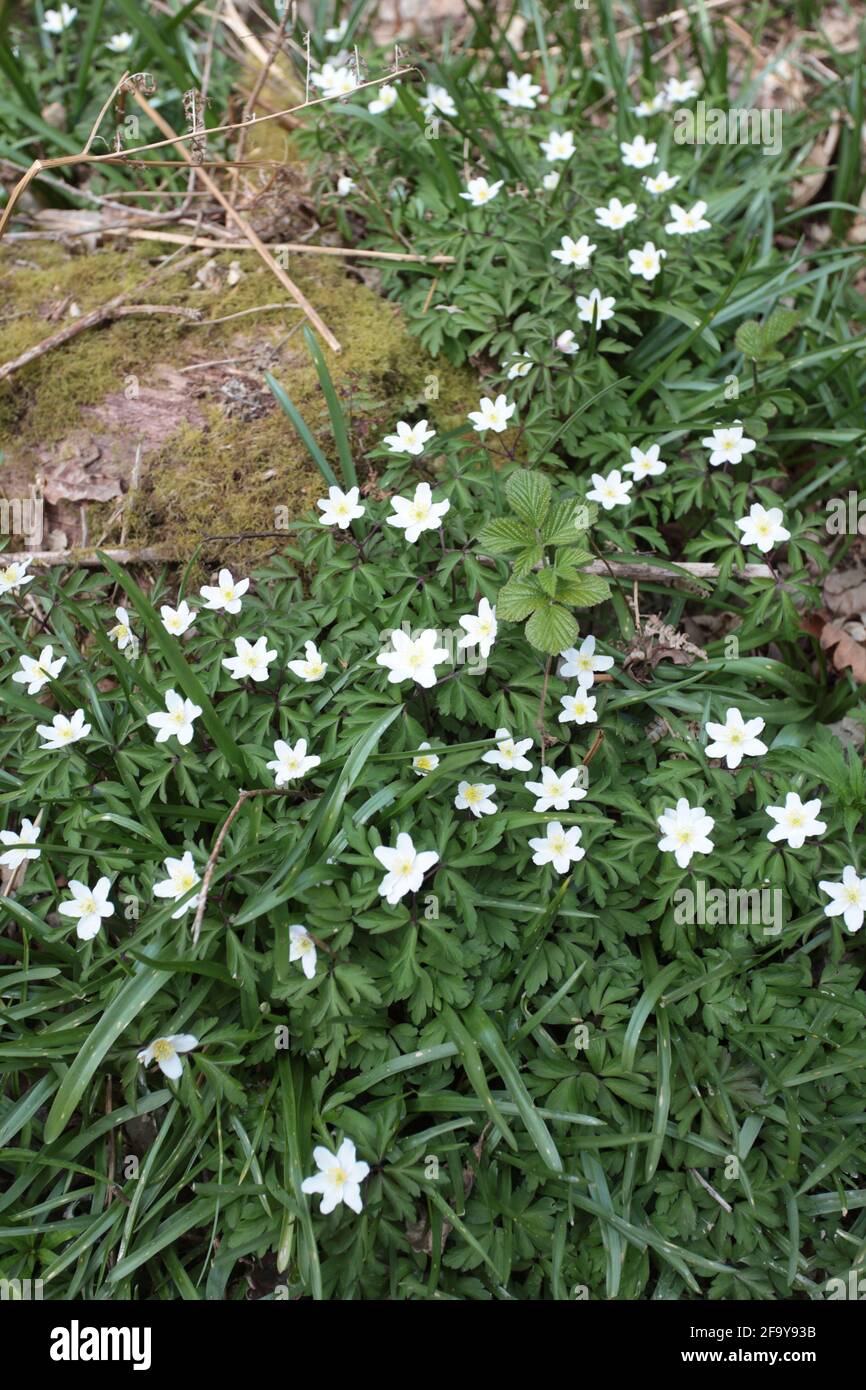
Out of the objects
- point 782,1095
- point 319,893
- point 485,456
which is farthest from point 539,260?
point 782,1095

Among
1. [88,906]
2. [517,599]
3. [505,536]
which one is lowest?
[88,906]

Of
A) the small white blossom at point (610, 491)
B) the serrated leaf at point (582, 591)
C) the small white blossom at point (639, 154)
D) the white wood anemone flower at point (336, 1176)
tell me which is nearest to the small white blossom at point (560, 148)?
the small white blossom at point (639, 154)

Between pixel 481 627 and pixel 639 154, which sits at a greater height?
pixel 639 154

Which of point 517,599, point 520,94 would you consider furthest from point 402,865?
point 520,94

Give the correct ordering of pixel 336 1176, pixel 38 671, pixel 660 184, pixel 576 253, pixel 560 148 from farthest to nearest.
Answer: pixel 560 148 → pixel 660 184 → pixel 576 253 → pixel 38 671 → pixel 336 1176

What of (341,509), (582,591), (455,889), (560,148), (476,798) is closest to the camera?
(455,889)

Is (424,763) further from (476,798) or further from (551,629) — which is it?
(551,629)
